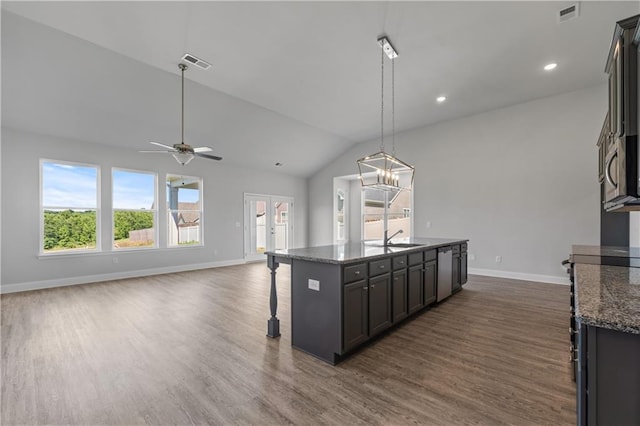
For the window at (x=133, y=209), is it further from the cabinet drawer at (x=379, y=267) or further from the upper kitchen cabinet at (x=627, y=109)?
the upper kitchen cabinet at (x=627, y=109)

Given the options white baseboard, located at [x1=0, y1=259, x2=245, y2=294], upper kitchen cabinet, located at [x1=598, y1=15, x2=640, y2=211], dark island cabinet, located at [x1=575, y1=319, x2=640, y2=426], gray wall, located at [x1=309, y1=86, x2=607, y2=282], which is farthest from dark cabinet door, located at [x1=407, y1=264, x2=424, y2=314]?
white baseboard, located at [x1=0, y1=259, x2=245, y2=294]

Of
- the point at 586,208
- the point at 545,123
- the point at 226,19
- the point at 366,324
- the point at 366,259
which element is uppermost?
the point at 226,19

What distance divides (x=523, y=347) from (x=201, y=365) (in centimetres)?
306

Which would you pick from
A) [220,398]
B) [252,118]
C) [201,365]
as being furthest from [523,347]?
[252,118]

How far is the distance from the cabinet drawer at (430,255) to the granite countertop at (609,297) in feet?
6.32

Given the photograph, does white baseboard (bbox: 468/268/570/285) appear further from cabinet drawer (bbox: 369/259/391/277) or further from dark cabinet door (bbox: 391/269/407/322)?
cabinet drawer (bbox: 369/259/391/277)

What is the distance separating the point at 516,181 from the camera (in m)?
6.01

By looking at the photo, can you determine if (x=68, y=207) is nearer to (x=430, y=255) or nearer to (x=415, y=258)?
(x=415, y=258)

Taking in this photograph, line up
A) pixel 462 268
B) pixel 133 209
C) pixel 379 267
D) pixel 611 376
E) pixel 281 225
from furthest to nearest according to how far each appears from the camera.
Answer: pixel 281 225, pixel 133 209, pixel 462 268, pixel 379 267, pixel 611 376

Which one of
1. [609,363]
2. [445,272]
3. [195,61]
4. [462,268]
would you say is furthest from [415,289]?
[195,61]

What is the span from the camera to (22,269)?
5133 millimetres

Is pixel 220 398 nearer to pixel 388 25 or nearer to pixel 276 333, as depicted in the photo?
pixel 276 333

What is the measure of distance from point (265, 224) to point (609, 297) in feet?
27.3

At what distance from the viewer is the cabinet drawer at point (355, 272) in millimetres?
2566
